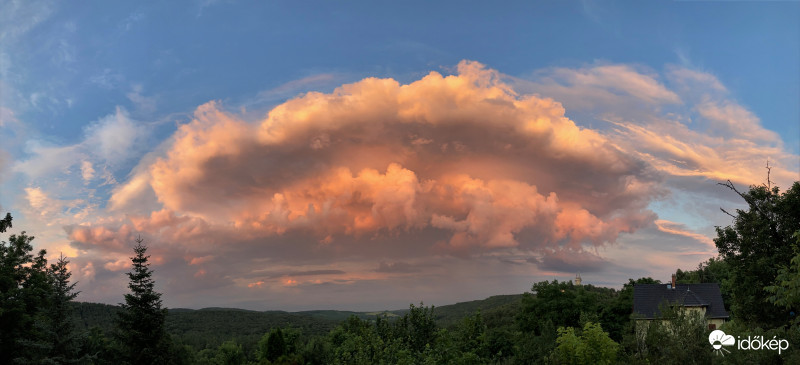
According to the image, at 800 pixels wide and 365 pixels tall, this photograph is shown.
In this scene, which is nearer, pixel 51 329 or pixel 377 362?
pixel 377 362

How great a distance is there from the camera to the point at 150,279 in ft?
163

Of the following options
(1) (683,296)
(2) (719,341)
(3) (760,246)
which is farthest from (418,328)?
(1) (683,296)

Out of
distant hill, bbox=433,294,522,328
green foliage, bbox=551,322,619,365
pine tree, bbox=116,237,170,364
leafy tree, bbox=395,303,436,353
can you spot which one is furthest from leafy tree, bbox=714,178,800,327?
distant hill, bbox=433,294,522,328

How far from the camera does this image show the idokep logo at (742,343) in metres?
15.5

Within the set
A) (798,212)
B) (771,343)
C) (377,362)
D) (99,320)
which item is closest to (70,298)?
(377,362)

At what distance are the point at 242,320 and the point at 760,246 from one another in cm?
15557

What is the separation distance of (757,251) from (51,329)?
203 ft

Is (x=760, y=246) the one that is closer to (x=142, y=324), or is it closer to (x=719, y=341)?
(x=719, y=341)

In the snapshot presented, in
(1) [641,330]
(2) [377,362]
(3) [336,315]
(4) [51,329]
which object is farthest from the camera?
(3) [336,315]

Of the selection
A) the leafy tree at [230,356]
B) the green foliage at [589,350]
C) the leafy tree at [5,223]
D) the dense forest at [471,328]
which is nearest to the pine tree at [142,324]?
the dense forest at [471,328]

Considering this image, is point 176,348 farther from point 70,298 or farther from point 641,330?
point 641,330

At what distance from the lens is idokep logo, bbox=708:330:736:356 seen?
15.5 m

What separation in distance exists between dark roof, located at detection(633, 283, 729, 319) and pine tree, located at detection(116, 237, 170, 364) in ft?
200

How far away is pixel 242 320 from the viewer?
163625 millimetres
